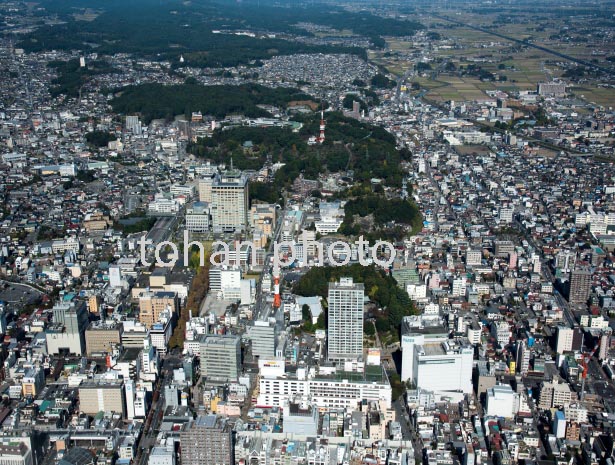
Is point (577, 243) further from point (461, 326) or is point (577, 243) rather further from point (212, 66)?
point (212, 66)

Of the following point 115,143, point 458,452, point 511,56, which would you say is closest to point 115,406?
point 458,452

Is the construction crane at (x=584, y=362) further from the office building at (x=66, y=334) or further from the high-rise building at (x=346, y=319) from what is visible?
the office building at (x=66, y=334)

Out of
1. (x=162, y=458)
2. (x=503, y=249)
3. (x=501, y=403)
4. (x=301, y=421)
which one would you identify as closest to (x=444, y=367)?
(x=501, y=403)

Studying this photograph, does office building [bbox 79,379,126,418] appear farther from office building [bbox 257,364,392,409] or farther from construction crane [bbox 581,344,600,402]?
construction crane [bbox 581,344,600,402]

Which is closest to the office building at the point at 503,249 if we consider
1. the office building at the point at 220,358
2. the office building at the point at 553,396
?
the office building at the point at 553,396

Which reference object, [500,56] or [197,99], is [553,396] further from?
[500,56]

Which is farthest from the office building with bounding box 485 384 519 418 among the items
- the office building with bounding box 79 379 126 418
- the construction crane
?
the office building with bounding box 79 379 126 418
